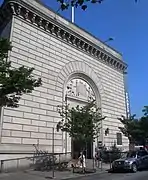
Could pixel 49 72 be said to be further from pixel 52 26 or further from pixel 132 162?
pixel 132 162

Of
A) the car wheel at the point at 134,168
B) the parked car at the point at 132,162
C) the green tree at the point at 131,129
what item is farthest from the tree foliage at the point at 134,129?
the car wheel at the point at 134,168

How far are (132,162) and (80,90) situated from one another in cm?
1084

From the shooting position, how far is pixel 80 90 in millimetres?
30562

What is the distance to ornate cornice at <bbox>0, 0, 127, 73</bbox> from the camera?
23.9m

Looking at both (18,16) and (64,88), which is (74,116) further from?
(18,16)

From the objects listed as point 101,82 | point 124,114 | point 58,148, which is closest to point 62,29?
point 101,82

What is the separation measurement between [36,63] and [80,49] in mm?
8259

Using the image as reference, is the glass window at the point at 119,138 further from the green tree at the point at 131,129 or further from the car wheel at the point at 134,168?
the car wheel at the point at 134,168

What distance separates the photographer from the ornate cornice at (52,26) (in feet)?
78.4

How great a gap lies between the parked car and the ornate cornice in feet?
44.8

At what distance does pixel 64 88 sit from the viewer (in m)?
27.6

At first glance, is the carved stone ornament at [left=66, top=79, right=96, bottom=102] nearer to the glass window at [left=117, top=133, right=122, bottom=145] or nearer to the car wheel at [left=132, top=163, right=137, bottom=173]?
the glass window at [left=117, top=133, right=122, bottom=145]

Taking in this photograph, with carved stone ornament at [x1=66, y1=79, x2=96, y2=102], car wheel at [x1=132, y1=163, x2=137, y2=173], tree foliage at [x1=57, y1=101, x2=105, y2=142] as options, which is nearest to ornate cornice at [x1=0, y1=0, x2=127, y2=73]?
carved stone ornament at [x1=66, y1=79, x2=96, y2=102]

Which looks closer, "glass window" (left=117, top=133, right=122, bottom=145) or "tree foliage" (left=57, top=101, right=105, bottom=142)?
"tree foliage" (left=57, top=101, right=105, bottom=142)
